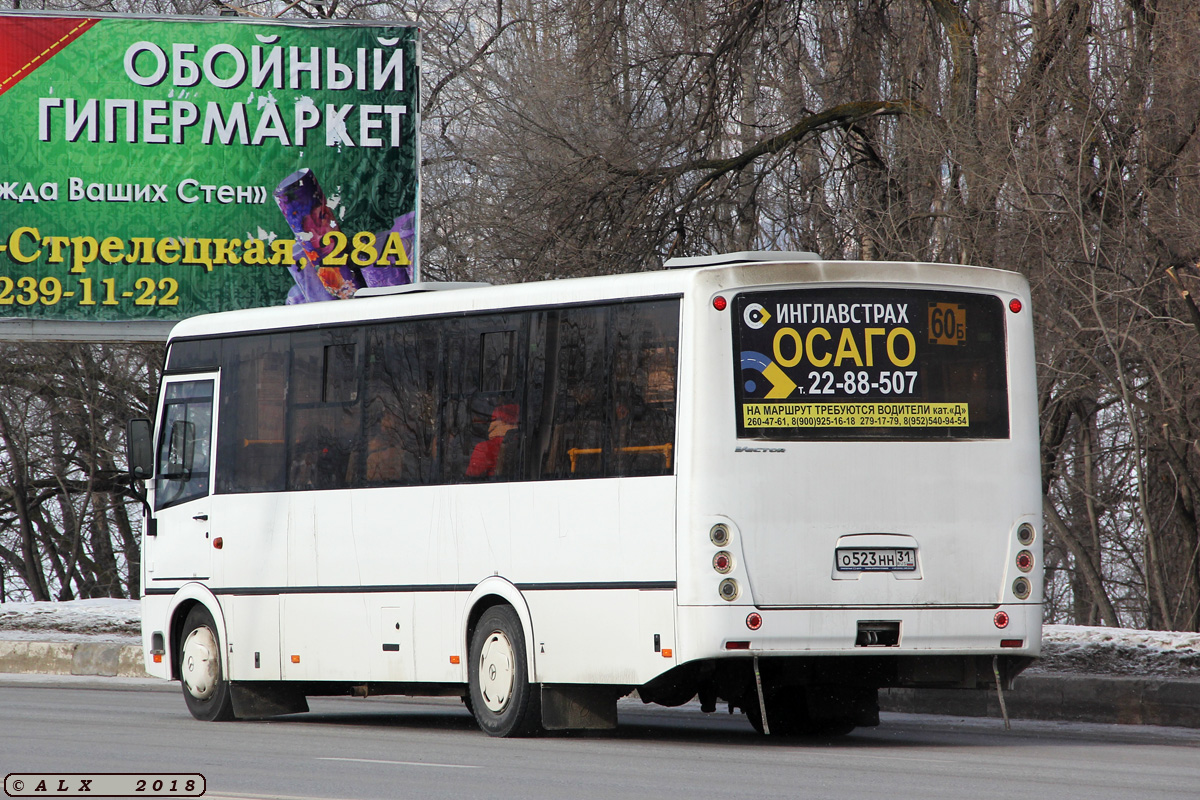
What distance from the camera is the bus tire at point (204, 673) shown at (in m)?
13.8

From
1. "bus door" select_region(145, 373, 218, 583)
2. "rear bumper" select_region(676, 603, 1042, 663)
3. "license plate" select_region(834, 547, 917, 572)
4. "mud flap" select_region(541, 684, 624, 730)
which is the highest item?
"bus door" select_region(145, 373, 218, 583)

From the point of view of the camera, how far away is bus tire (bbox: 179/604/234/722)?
13.8m

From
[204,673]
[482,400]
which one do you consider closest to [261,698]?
[204,673]

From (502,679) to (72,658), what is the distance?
1018 centimetres

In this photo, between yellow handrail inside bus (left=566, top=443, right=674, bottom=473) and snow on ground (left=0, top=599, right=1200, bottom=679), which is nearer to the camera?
yellow handrail inside bus (left=566, top=443, right=674, bottom=473)

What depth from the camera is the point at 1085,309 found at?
1869 centimetres

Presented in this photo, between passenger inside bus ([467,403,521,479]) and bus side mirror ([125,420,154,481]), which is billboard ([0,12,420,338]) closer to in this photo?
bus side mirror ([125,420,154,481])

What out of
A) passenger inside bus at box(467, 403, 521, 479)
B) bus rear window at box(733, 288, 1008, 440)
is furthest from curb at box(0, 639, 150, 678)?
bus rear window at box(733, 288, 1008, 440)

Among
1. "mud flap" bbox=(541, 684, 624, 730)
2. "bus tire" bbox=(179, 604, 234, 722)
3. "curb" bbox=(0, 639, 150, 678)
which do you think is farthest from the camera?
"curb" bbox=(0, 639, 150, 678)

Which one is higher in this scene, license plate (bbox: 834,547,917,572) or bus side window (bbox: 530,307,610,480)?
bus side window (bbox: 530,307,610,480)

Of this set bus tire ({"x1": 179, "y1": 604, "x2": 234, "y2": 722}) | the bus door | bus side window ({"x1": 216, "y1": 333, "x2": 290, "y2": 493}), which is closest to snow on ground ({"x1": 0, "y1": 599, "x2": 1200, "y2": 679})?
bus side window ({"x1": 216, "y1": 333, "x2": 290, "y2": 493})

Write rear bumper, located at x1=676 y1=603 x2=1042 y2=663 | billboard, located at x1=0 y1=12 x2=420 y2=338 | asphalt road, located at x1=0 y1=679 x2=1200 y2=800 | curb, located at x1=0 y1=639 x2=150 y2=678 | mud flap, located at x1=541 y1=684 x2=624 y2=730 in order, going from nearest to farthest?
asphalt road, located at x1=0 y1=679 x2=1200 y2=800, rear bumper, located at x1=676 y1=603 x2=1042 y2=663, mud flap, located at x1=541 y1=684 x2=624 y2=730, curb, located at x1=0 y1=639 x2=150 y2=678, billboard, located at x1=0 y1=12 x2=420 y2=338

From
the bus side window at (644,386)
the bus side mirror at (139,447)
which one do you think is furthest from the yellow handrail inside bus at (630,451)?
the bus side mirror at (139,447)

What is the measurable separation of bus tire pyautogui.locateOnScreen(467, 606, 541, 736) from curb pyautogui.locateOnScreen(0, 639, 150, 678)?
898cm
